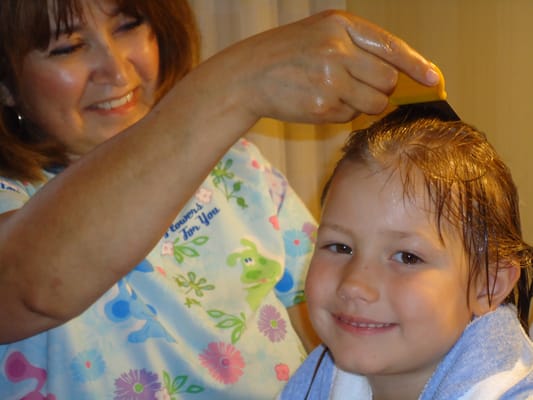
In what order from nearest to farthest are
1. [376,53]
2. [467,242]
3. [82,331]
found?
[376,53]
[467,242]
[82,331]

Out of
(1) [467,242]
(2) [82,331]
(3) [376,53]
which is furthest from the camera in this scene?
(2) [82,331]

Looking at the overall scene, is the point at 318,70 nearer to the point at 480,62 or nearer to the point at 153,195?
the point at 153,195

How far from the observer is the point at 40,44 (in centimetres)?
117

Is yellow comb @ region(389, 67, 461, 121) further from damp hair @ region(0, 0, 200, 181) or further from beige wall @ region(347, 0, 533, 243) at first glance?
beige wall @ region(347, 0, 533, 243)

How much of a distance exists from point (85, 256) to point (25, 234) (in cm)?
9

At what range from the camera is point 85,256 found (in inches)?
32.9

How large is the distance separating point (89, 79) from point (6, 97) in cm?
19

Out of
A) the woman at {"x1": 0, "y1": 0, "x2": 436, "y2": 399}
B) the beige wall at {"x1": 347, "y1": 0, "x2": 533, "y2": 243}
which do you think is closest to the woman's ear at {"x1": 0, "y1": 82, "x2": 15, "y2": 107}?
the woman at {"x1": 0, "y1": 0, "x2": 436, "y2": 399}

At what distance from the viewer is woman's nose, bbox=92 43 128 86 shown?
3.92 feet

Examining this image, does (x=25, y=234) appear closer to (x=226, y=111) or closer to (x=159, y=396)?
(x=226, y=111)

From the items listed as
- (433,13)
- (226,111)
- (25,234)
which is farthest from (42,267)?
(433,13)

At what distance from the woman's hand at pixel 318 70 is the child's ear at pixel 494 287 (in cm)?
30

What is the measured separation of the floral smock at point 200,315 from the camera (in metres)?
1.13

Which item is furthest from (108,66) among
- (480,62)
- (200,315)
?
(480,62)
